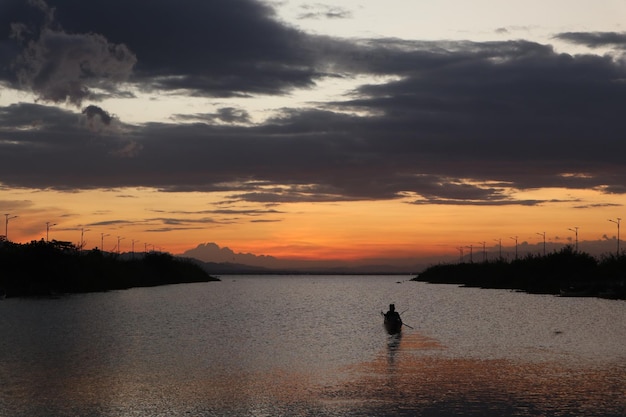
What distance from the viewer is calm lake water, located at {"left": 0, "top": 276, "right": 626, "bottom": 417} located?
133 feet

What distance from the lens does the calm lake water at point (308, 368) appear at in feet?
133

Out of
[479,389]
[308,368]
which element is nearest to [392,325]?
[308,368]

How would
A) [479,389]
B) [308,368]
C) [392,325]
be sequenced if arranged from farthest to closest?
[392,325], [308,368], [479,389]

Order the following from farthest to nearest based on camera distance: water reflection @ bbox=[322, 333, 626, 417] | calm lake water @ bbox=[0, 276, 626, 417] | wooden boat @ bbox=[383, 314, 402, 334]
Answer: wooden boat @ bbox=[383, 314, 402, 334], calm lake water @ bbox=[0, 276, 626, 417], water reflection @ bbox=[322, 333, 626, 417]

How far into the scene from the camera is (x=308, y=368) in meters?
→ 56.6

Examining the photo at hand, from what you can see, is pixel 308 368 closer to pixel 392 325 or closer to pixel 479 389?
pixel 479 389

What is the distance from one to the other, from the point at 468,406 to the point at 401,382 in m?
9.44

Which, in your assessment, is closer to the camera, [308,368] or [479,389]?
[479,389]

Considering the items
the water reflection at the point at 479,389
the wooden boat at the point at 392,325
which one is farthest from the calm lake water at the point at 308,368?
the wooden boat at the point at 392,325

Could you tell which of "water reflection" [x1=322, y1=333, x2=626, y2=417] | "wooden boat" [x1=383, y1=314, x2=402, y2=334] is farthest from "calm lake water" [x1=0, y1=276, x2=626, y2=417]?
"wooden boat" [x1=383, y1=314, x2=402, y2=334]

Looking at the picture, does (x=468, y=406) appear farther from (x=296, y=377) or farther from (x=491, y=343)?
(x=491, y=343)

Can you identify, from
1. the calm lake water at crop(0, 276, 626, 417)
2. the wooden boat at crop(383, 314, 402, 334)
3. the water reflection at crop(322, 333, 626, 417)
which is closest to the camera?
the water reflection at crop(322, 333, 626, 417)

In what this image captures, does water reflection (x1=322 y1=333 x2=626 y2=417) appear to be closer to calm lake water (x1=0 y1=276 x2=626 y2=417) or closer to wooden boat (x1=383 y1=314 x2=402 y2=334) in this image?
calm lake water (x1=0 y1=276 x2=626 y2=417)

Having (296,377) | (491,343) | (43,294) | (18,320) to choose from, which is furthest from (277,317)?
(43,294)
